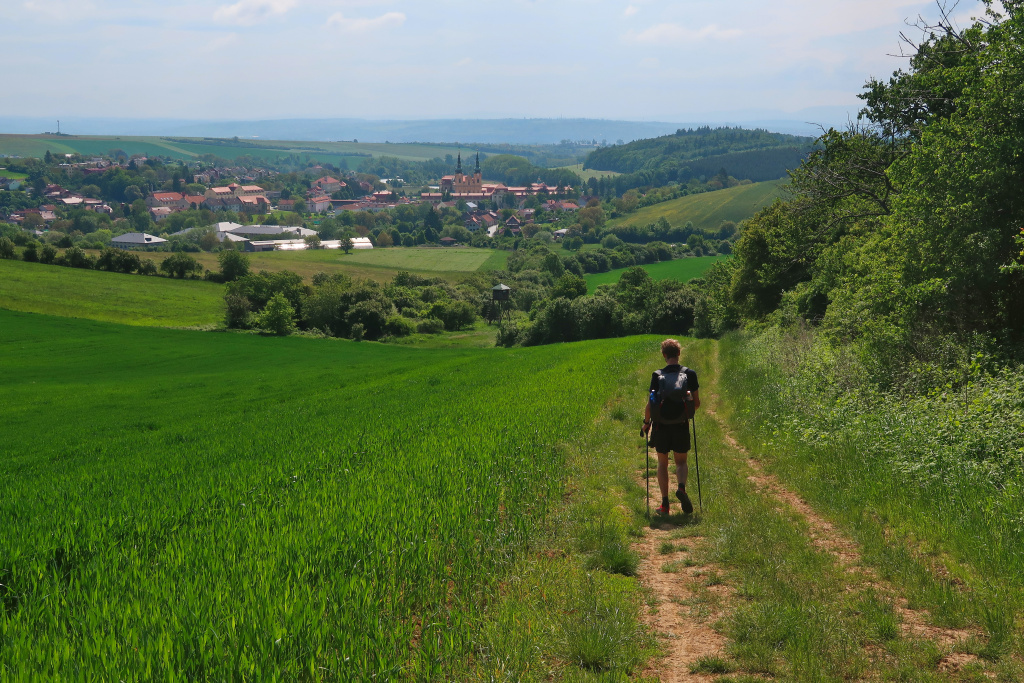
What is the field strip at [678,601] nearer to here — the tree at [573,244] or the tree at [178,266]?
the tree at [178,266]

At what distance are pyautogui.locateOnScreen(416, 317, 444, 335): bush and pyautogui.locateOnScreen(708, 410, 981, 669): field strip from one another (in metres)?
74.0

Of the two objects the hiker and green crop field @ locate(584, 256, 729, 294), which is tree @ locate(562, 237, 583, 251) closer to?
green crop field @ locate(584, 256, 729, 294)

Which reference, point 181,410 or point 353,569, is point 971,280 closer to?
point 353,569

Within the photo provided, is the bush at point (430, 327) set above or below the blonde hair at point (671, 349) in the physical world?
below

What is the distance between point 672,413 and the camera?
9859 millimetres

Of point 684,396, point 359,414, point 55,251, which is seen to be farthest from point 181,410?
point 55,251

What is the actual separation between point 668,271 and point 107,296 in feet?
356

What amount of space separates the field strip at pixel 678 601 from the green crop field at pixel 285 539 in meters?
1.60

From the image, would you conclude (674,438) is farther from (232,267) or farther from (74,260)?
(74,260)

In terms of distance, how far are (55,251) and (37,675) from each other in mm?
108264

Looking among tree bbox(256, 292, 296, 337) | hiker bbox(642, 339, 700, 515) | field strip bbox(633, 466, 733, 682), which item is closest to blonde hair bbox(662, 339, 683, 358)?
hiker bbox(642, 339, 700, 515)

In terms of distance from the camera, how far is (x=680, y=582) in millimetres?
7250

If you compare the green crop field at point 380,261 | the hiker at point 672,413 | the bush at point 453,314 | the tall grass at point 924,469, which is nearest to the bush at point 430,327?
the bush at point 453,314

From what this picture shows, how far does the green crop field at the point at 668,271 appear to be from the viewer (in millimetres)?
132625
